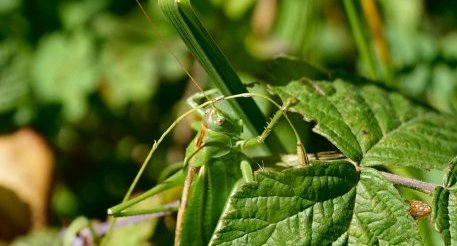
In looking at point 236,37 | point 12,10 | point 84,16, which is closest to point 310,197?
point 236,37

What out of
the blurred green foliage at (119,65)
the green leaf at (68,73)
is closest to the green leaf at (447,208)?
the blurred green foliage at (119,65)

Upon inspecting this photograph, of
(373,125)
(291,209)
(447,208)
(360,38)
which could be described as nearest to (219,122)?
(291,209)

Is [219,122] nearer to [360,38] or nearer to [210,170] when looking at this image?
[210,170]

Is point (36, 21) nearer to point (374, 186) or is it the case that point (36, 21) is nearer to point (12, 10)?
point (12, 10)

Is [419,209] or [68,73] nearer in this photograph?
[419,209]

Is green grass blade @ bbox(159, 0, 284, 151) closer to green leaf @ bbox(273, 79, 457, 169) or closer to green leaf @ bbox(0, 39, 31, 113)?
green leaf @ bbox(273, 79, 457, 169)

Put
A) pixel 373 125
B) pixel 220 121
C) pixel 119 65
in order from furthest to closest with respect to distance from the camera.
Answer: pixel 119 65
pixel 373 125
pixel 220 121

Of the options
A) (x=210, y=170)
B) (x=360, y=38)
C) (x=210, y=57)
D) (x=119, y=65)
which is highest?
(x=119, y=65)
